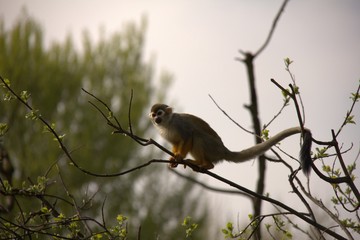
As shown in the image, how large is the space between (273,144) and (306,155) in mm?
753

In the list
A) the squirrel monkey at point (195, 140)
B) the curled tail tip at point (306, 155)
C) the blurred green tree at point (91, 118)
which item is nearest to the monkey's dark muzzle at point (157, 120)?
the squirrel monkey at point (195, 140)

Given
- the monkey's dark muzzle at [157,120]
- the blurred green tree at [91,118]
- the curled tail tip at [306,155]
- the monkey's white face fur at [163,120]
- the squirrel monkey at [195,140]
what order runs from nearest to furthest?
the curled tail tip at [306,155] < the squirrel monkey at [195,140] < the monkey's white face fur at [163,120] < the monkey's dark muzzle at [157,120] < the blurred green tree at [91,118]

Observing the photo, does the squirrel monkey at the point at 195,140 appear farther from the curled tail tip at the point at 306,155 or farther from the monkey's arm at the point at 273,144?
the curled tail tip at the point at 306,155

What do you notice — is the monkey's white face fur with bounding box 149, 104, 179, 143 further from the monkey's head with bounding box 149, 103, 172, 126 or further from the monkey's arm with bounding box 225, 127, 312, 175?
the monkey's arm with bounding box 225, 127, 312, 175

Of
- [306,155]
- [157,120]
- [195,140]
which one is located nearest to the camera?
[306,155]

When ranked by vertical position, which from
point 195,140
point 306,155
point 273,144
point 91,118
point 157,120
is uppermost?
point 91,118

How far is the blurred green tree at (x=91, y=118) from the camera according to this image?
18609mm

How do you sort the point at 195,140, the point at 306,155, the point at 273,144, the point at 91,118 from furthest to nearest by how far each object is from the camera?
the point at 91,118 < the point at 195,140 < the point at 273,144 < the point at 306,155

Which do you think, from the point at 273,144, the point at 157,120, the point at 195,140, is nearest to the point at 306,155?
the point at 273,144

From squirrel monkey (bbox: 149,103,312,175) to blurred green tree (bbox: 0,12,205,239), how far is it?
42.6ft

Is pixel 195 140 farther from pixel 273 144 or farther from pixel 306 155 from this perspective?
pixel 306 155

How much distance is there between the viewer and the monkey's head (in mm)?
5015

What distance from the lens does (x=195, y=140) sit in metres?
4.73

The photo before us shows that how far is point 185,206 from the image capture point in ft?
69.8
